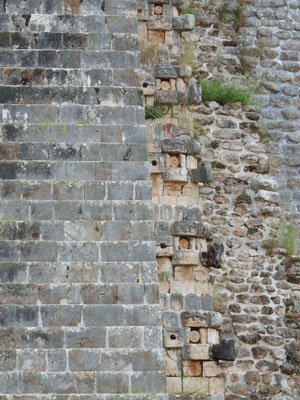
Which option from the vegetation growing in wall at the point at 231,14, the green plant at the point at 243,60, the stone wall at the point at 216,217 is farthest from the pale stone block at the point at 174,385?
the vegetation growing in wall at the point at 231,14

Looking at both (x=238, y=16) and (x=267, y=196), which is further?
(x=238, y=16)

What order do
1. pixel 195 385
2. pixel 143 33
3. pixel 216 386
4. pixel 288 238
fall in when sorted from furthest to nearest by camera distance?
pixel 288 238 < pixel 143 33 < pixel 216 386 < pixel 195 385

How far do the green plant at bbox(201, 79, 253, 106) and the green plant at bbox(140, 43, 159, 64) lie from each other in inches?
47.4

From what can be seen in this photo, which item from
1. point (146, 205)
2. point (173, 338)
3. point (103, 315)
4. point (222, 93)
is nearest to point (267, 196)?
point (222, 93)

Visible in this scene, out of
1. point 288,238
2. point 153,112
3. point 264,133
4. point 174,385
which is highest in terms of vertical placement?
point 264,133

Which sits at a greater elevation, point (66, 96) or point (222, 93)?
point (222, 93)

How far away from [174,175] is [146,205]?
1.97m

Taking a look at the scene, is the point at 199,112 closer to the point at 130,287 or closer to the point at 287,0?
the point at 287,0

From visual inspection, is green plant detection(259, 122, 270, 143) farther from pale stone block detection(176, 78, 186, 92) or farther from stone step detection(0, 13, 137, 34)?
stone step detection(0, 13, 137, 34)

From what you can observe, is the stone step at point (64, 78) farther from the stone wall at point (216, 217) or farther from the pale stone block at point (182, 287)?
the pale stone block at point (182, 287)

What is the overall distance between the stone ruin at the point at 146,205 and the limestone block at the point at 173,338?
1.0 inches

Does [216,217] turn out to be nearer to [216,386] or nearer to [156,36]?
[156,36]

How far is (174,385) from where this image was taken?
464 inches

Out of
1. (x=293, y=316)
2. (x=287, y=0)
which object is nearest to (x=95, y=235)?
(x=293, y=316)
